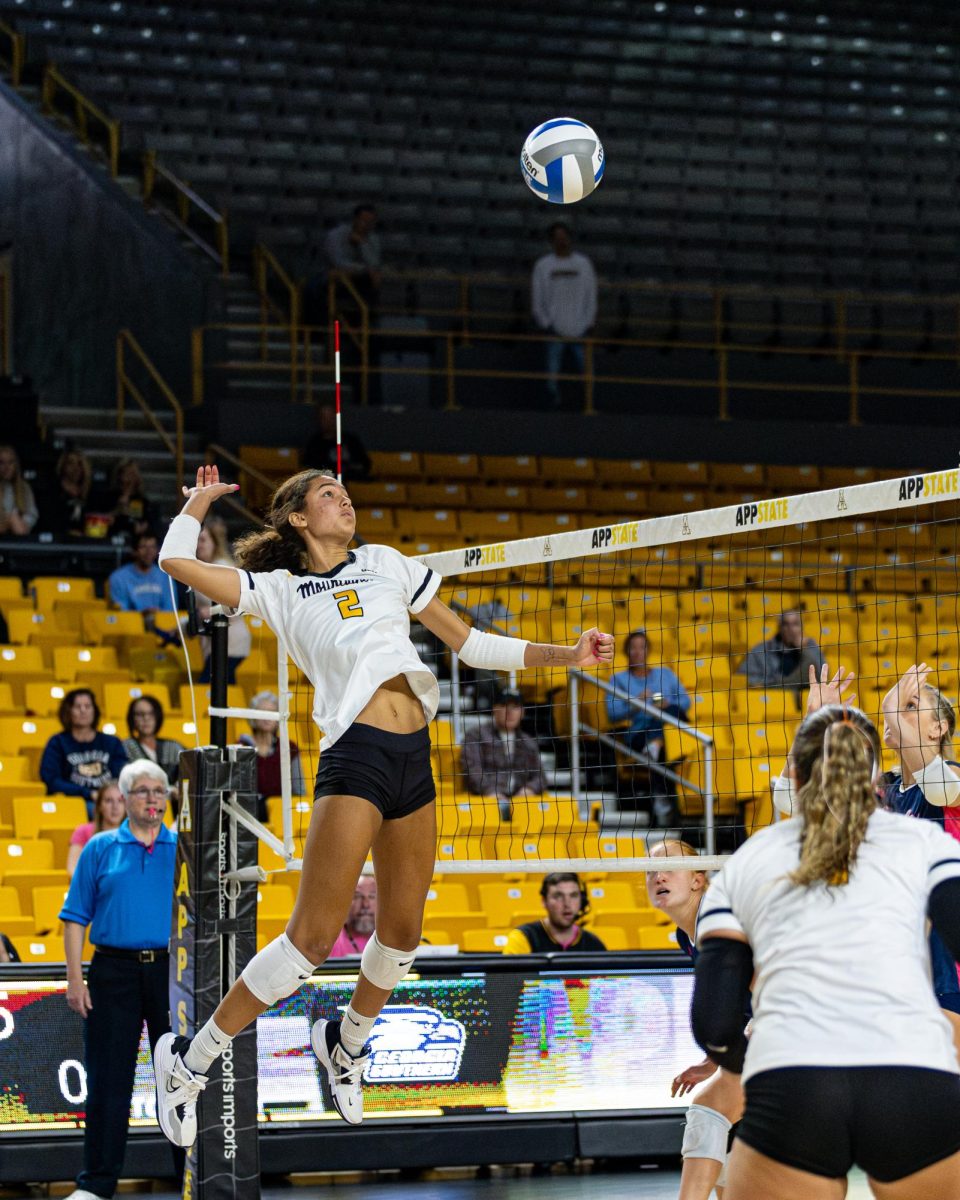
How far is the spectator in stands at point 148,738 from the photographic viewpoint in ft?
32.2

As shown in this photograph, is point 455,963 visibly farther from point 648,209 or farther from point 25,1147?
point 648,209

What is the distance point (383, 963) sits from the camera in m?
5.46

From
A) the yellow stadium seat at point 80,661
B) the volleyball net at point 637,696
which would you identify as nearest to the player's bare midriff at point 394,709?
the volleyball net at point 637,696

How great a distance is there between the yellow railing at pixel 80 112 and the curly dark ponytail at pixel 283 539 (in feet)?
42.8

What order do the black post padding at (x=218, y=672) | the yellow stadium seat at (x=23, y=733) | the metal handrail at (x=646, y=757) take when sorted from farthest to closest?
the yellow stadium seat at (x=23, y=733) → the metal handrail at (x=646, y=757) → the black post padding at (x=218, y=672)

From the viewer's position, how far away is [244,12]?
20281mm

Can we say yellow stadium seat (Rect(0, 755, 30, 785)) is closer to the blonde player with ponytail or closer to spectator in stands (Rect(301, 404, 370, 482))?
spectator in stands (Rect(301, 404, 370, 482))

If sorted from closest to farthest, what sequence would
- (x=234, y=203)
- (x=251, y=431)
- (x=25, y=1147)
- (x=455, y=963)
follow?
(x=25, y=1147), (x=455, y=963), (x=251, y=431), (x=234, y=203)

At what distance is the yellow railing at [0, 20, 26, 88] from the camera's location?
18.8m

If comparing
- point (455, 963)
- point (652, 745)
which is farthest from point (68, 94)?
point (455, 963)

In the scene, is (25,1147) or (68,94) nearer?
(25,1147)

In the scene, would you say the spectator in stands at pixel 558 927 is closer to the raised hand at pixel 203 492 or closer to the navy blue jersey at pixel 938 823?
the navy blue jersey at pixel 938 823

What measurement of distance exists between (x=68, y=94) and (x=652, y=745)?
11436 mm

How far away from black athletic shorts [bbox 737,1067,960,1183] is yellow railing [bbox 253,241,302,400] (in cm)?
1313
